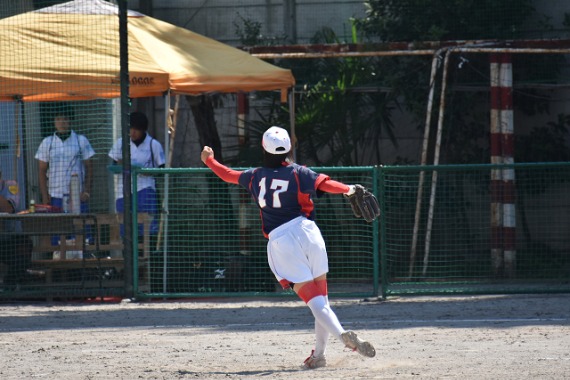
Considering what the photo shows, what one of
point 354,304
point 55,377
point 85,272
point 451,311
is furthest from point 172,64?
point 55,377

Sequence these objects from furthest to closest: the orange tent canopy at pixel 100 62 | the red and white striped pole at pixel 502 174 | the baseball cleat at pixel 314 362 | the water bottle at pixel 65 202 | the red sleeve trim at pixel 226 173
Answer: the water bottle at pixel 65 202
the red and white striped pole at pixel 502 174
the orange tent canopy at pixel 100 62
the red sleeve trim at pixel 226 173
the baseball cleat at pixel 314 362

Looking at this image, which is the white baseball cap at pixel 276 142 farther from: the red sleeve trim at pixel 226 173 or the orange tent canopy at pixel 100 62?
the orange tent canopy at pixel 100 62

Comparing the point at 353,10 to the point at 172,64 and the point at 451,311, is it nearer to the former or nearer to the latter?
the point at 172,64

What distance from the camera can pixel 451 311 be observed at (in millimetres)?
11461

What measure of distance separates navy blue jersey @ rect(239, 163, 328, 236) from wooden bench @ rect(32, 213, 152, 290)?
457 centimetres

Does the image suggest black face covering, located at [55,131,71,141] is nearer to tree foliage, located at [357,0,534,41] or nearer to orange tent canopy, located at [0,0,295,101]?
orange tent canopy, located at [0,0,295,101]

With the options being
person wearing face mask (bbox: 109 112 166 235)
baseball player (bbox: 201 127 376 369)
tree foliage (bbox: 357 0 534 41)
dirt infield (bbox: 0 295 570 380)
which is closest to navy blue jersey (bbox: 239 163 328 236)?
baseball player (bbox: 201 127 376 369)

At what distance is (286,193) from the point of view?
8172mm

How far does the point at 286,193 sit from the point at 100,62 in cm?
528

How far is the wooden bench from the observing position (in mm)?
12641

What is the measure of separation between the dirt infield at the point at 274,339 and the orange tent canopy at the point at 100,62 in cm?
251

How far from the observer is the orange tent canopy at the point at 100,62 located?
12.6 m

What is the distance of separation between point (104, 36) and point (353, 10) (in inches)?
205

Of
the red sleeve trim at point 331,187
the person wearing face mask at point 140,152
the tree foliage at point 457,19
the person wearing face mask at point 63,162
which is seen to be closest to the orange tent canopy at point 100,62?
the person wearing face mask at point 140,152
